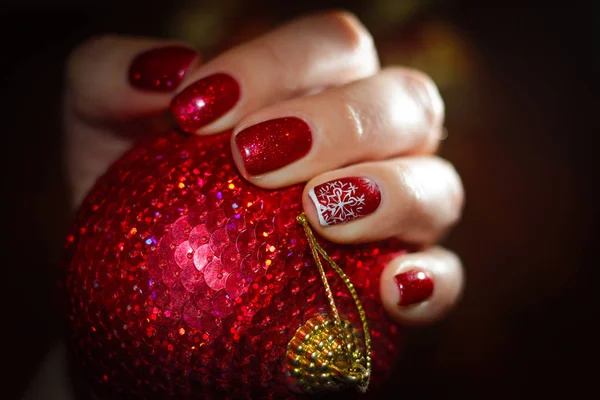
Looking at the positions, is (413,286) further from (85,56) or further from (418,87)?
(85,56)

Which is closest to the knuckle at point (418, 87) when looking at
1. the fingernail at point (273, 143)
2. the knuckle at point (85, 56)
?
the fingernail at point (273, 143)

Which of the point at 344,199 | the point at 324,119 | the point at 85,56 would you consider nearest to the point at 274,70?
the point at 324,119

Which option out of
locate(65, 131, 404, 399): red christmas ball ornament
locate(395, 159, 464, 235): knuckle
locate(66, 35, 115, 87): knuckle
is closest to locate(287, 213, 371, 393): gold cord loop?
locate(65, 131, 404, 399): red christmas ball ornament

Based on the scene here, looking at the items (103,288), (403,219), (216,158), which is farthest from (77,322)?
(403,219)

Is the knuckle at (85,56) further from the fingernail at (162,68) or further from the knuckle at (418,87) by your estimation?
the knuckle at (418,87)

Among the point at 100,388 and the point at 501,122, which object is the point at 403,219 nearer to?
the point at 100,388

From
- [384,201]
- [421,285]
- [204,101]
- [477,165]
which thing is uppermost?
[204,101]

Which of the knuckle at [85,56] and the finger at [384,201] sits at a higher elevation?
the knuckle at [85,56]
